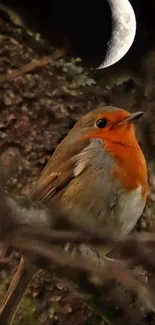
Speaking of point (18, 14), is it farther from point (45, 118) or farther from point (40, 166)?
point (40, 166)

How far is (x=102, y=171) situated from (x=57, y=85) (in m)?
2.78

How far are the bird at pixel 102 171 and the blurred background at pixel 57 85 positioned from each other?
173cm

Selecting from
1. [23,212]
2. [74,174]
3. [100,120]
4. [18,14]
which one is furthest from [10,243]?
[18,14]

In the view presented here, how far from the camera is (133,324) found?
2.13 feet

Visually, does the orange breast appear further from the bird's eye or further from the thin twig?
the thin twig

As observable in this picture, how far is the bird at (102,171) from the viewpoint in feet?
6.28

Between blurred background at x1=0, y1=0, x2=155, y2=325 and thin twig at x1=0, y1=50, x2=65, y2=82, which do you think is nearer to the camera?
blurred background at x1=0, y1=0, x2=155, y2=325

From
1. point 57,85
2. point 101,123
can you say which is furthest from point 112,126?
point 57,85

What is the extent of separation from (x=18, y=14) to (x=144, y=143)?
4.75 ft

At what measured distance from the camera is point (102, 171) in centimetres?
200

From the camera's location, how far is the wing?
213 centimetres

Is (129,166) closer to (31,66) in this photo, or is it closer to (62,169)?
(62,169)

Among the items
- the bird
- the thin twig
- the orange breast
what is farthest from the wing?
the thin twig

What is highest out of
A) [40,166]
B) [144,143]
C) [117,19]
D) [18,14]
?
[18,14]
